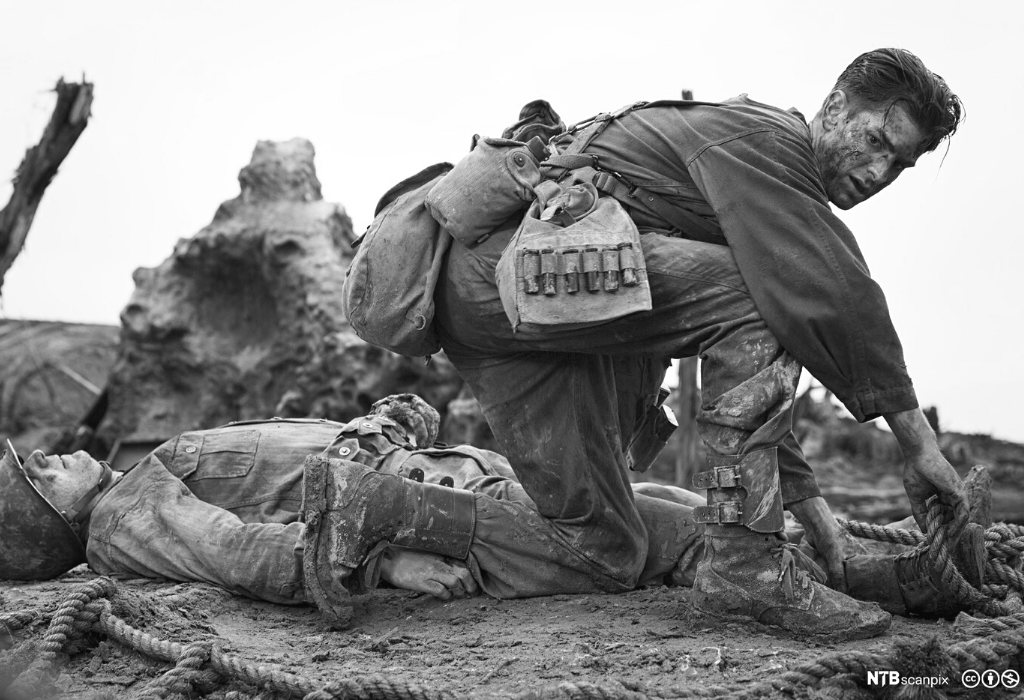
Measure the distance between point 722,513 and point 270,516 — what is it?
1977mm

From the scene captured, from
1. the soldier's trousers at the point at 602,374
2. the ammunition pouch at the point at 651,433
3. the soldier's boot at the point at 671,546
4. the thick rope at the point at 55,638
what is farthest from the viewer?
the ammunition pouch at the point at 651,433

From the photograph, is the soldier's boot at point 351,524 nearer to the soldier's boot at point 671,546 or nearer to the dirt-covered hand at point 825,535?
the soldier's boot at point 671,546

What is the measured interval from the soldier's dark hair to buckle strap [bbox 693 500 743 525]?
1176 mm

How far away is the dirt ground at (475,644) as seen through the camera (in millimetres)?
2779

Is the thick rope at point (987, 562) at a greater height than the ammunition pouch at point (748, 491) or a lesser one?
lesser

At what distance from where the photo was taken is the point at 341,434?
418 centimetres

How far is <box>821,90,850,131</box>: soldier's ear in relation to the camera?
3209mm

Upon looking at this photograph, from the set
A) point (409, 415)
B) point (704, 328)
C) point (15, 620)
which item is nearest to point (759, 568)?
point (704, 328)

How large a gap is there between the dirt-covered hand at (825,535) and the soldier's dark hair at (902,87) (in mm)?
1220

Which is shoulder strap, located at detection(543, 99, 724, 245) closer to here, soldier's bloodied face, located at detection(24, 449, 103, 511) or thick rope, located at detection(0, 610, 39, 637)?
thick rope, located at detection(0, 610, 39, 637)

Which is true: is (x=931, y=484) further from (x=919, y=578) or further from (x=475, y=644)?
(x=475, y=644)

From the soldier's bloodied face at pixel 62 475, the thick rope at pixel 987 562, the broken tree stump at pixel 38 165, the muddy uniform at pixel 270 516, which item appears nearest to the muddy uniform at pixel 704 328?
the muddy uniform at pixel 270 516

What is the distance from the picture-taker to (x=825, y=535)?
12.0ft

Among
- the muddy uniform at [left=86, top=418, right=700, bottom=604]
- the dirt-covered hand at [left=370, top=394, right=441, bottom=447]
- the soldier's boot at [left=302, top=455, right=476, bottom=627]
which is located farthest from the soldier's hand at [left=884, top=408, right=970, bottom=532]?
the dirt-covered hand at [left=370, top=394, right=441, bottom=447]
